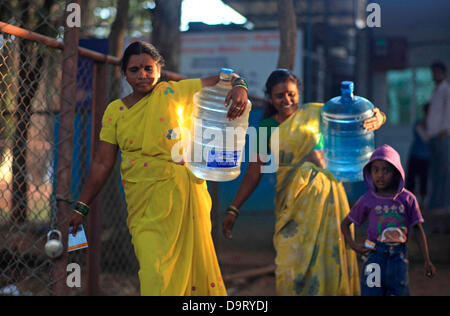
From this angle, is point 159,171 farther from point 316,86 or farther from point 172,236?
point 316,86

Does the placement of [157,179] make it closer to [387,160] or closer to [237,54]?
[387,160]

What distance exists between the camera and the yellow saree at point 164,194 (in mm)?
3846

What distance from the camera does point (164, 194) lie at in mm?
3889

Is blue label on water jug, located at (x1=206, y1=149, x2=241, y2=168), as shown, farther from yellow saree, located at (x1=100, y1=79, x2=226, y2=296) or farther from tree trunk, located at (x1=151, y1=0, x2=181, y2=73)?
tree trunk, located at (x1=151, y1=0, x2=181, y2=73)

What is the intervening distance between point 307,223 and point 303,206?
0.14 meters

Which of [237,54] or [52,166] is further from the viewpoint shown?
[237,54]

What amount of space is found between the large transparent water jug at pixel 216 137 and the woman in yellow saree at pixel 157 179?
0.19 metres

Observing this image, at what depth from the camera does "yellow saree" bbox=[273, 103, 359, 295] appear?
485cm

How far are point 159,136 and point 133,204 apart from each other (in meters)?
Answer: 0.46

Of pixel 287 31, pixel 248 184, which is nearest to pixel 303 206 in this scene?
pixel 248 184

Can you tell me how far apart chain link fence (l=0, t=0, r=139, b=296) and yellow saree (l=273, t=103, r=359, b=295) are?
1.64m

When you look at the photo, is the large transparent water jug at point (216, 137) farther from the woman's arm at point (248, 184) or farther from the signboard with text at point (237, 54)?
the signboard with text at point (237, 54)

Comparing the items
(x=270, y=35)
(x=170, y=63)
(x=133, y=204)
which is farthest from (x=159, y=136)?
(x=270, y=35)

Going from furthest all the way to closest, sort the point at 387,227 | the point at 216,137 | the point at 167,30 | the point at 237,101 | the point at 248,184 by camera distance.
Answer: the point at 167,30 → the point at 248,184 → the point at 216,137 → the point at 387,227 → the point at 237,101
